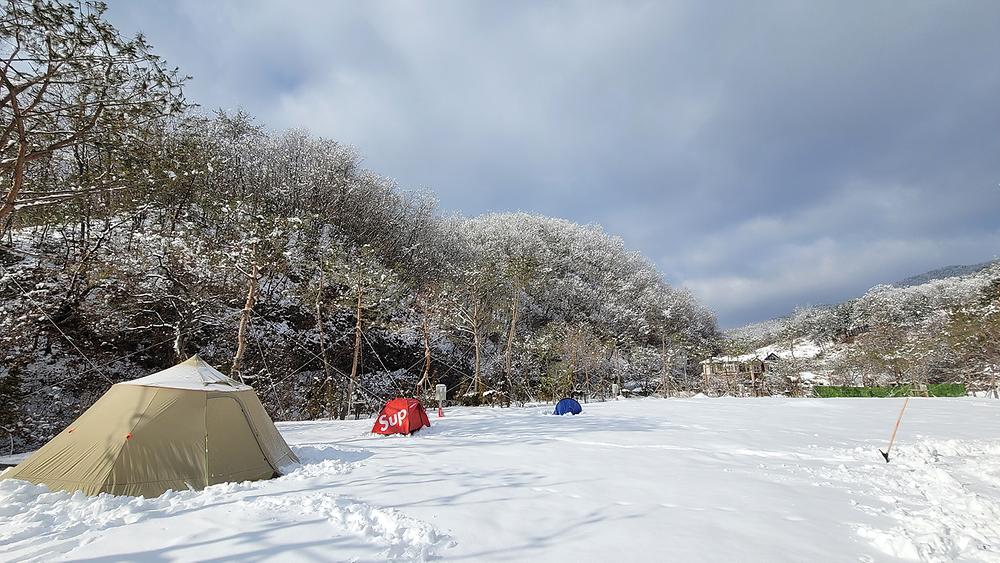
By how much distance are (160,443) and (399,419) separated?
4.86 m

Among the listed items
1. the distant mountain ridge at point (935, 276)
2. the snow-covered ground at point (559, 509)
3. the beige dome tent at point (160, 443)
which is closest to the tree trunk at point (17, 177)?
the beige dome tent at point (160, 443)

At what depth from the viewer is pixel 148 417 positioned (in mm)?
5137

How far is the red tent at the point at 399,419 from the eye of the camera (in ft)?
30.7

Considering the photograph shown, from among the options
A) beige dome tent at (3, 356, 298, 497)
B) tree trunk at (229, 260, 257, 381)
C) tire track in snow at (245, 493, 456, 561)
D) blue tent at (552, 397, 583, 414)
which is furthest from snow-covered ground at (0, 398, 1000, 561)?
blue tent at (552, 397, 583, 414)

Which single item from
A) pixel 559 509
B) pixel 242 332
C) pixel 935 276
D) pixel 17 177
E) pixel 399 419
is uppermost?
pixel 935 276

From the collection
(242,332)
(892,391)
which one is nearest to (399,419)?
(242,332)

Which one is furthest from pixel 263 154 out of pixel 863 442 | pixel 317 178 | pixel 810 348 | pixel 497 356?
pixel 810 348

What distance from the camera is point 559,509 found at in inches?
161

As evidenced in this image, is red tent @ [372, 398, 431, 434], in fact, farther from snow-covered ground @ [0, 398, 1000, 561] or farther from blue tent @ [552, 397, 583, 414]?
blue tent @ [552, 397, 583, 414]

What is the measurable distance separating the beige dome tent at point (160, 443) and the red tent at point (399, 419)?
A: 11.4 ft

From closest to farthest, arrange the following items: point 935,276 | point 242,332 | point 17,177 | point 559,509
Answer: point 559,509
point 17,177
point 242,332
point 935,276

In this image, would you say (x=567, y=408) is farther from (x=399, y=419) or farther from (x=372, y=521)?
(x=372, y=521)

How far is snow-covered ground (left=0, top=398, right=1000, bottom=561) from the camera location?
3121mm

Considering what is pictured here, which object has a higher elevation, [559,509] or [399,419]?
[399,419]
